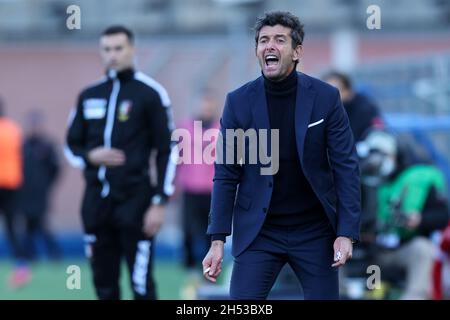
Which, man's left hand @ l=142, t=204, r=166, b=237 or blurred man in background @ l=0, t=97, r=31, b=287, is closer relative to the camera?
man's left hand @ l=142, t=204, r=166, b=237

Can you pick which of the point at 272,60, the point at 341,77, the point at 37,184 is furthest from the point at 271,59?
the point at 37,184

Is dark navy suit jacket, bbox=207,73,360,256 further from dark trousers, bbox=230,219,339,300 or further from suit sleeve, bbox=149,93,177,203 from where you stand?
suit sleeve, bbox=149,93,177,203

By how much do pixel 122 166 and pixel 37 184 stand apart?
8983 mm

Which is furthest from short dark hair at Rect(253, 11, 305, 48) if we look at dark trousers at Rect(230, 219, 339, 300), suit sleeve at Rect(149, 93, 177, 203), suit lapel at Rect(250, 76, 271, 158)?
suit sleeve at Rect(149, 93, 177, 203)

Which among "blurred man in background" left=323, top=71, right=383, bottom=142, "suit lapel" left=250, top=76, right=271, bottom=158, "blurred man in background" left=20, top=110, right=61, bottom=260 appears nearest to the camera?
"suit lapel" left=250, top=76, right=271, bottom=158

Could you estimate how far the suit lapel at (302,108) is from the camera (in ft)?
20.5

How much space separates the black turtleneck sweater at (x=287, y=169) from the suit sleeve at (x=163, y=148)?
74.5 inches

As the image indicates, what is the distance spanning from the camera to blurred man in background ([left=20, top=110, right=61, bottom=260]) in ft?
54.4

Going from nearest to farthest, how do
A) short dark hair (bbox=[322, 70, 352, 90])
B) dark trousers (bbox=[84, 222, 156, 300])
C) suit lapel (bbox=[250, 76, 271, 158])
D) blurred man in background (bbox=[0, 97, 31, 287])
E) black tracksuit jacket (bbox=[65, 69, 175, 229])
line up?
1. suit lapel (bbox=[250, 76, 271, 158])
2. dark trousers (bbox=[84, 222, 156, 300])
3. black tracksuit jacket (bbox=[65, 69, 175, 229])
4. short dark hair (bbox=[322, 70, 352, 90])
5. blurred man in background (bbox=[0, 97, 31, 287])

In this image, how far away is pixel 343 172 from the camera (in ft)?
20.7

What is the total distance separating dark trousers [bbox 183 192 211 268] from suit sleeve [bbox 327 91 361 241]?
6.81 metres

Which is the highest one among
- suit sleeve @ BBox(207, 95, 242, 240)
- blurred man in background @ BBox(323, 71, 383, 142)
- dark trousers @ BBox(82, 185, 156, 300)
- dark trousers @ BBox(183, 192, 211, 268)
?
blurred man in background @ BBox(323, 71, 383, 142)

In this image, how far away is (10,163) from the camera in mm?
14711
